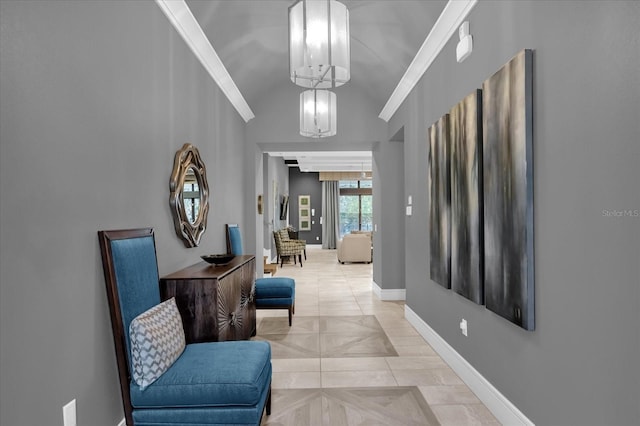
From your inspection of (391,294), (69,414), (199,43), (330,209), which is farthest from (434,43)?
(330,209)

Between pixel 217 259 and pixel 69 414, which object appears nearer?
pixel 69 414

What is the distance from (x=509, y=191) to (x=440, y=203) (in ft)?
4.00

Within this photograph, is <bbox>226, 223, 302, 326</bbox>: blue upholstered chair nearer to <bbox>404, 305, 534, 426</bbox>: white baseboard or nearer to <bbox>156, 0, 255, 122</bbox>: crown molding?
<bbox>404, 305, 534, 426</bbox>: white baseboard

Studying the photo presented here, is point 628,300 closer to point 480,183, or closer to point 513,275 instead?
point 513,275

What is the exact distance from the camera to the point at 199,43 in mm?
3463

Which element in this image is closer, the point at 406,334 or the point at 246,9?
the point at 246,9

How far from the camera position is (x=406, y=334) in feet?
13.8

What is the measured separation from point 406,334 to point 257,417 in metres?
2.61

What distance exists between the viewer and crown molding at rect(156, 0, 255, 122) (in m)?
2.87

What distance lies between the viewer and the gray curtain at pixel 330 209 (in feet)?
48.5

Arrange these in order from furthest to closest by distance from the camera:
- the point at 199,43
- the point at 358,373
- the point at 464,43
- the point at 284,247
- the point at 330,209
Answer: the point at 330,209 < the point at 284,247 < the point at 199,43 < the point at 358,373 < the point at 464,43

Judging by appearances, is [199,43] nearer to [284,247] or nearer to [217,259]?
[217,259]

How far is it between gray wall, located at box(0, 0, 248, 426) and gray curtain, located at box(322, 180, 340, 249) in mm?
12132

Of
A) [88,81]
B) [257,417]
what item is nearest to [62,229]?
[88,81]
